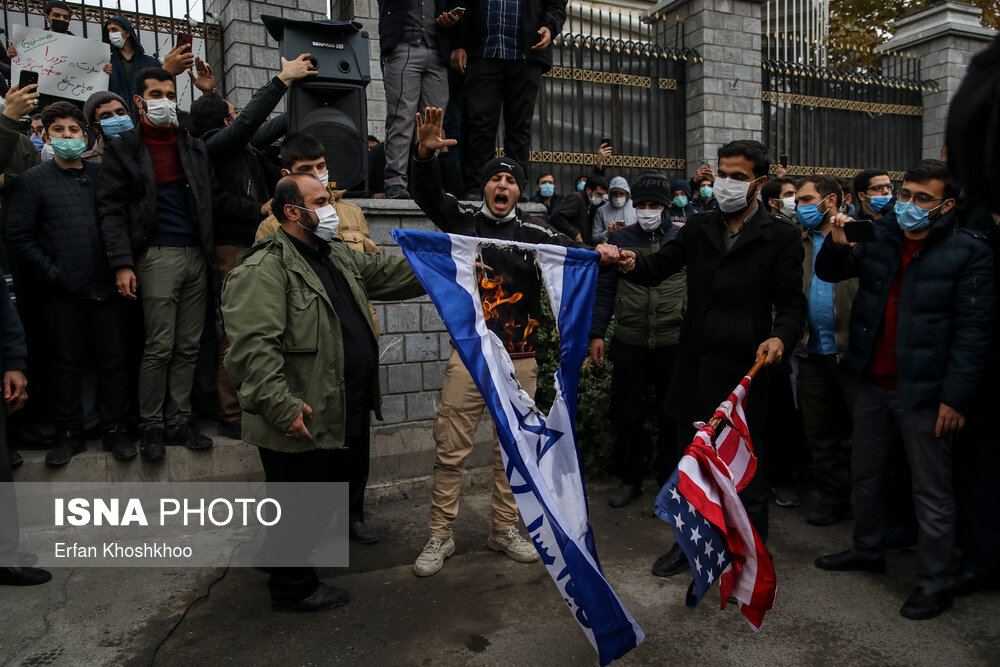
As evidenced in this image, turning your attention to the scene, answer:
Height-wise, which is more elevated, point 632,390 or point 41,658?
point 632,390

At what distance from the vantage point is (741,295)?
13.3ft

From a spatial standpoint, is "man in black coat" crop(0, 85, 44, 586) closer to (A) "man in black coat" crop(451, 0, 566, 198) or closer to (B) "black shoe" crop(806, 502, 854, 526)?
(A) "man in black coat" crop(451, 0, 566, 198)

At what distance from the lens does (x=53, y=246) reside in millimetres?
4898

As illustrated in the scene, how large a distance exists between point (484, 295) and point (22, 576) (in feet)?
9.30

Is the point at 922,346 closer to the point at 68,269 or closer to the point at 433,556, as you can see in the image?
the point at 433,556

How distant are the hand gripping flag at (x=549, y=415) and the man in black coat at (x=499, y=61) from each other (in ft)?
9.03

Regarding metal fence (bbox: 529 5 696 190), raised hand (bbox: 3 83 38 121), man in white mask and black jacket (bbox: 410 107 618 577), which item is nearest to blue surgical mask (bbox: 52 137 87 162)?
raised hand (bbox: 3 83 38 121)

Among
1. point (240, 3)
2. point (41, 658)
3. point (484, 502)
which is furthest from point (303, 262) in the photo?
point (240, 3)

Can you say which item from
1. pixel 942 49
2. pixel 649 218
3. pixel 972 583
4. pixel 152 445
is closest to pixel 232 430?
pixel 152 445

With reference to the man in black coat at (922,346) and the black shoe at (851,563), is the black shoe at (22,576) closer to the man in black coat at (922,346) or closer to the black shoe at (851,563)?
the black shoe at (851,563)

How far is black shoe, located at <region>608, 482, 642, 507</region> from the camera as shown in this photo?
5363 millimetres

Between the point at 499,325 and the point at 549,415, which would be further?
the point at 499,325

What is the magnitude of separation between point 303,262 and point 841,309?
3349 millimetres

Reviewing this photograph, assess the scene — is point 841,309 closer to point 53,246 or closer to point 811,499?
point 811,499
